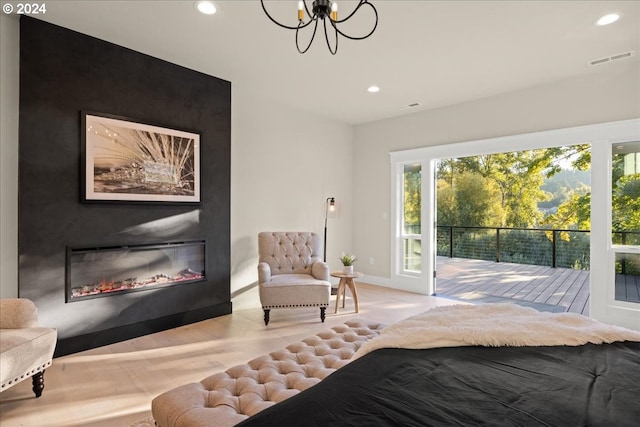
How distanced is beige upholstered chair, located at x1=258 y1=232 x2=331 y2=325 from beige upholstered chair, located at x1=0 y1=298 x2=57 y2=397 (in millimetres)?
1906

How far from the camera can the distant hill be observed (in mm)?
7516

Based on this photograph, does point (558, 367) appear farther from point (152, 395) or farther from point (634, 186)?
point (634, 186)

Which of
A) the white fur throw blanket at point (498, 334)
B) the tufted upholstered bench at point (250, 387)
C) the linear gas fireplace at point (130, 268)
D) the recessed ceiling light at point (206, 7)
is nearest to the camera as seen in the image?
the tufted upholstered bench at point (250, 387)

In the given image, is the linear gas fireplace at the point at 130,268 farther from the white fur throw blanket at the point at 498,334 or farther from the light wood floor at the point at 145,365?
the white fur throw blanket at the point at 498,334

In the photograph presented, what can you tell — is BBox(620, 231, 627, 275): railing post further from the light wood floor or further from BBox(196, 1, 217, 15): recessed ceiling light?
BBox(196, 1, 217, 15): recessed ceiling light

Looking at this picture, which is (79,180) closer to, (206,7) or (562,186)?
(206,7)

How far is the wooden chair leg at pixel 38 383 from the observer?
2.21 metres

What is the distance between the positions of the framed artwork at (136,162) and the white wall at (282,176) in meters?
0.71

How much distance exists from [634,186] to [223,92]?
4.74m

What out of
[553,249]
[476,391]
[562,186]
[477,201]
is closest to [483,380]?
[476,391]

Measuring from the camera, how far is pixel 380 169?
5832 mm

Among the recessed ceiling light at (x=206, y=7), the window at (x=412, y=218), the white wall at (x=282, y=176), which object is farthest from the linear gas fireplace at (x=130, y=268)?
the window at (x=412, y=218)

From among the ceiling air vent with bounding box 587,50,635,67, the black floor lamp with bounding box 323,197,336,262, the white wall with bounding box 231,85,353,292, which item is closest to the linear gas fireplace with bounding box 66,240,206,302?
the white wall with bounding box 231,85,353,292

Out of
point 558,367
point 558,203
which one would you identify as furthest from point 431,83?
point 558,203
